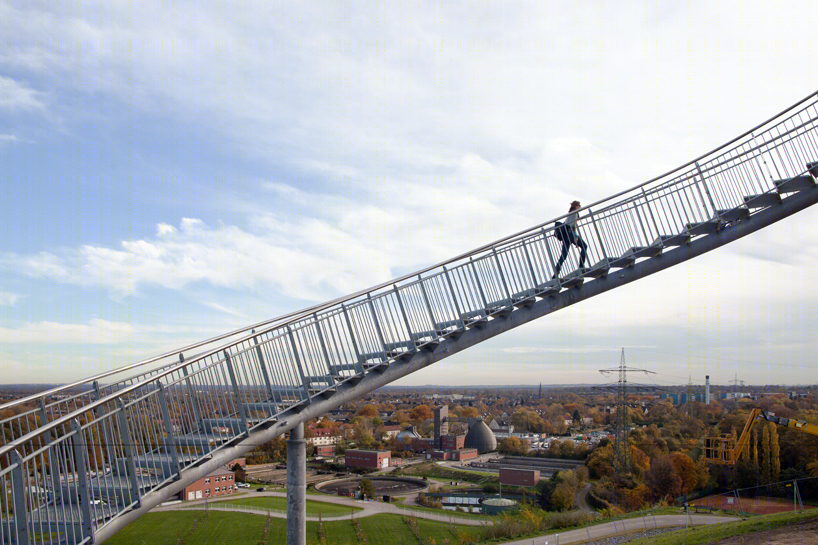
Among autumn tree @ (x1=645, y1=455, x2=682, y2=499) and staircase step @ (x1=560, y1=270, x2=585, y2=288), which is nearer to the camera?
staircase step @ (x1=560, y1=270, x2=585, y2=288)

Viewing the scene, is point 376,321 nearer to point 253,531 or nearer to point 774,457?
point 253,531

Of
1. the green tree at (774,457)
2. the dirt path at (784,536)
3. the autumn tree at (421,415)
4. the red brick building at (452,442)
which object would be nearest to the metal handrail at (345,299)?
the dirt path at (784,536)

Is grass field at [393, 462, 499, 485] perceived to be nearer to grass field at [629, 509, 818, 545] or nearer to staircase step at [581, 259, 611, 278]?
grass field at [629, 509, 818, 545]

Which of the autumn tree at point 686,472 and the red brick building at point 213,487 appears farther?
the red brick building at point 213,487

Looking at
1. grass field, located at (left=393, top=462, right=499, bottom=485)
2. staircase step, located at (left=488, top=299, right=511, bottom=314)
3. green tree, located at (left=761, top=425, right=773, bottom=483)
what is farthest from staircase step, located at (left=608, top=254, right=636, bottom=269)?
grass field, located at (left=393, top=462, right=499, bottom=485)

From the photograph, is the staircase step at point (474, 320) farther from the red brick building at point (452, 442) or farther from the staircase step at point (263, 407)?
the red brick building at point (452, 442)
